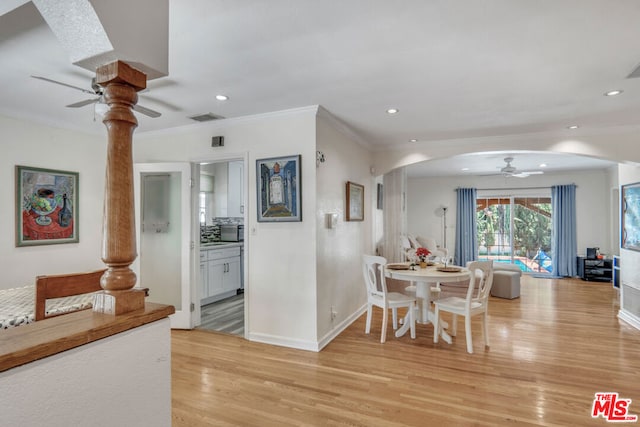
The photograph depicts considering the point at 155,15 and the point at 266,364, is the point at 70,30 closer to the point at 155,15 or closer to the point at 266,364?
the point at 155,15

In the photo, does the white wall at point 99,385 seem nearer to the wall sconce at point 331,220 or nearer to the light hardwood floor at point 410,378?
the light hardwood floor at point 410,378

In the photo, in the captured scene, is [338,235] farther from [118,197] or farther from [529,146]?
[118,197]

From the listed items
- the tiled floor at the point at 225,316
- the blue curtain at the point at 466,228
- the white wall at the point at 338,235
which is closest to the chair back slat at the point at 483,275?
the white wall at the point at 338,235

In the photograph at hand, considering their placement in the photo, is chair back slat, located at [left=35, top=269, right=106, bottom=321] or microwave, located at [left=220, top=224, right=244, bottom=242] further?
microwave, located at [left=220, top=224, right=244, bottom=242]

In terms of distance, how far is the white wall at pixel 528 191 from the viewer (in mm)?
7789

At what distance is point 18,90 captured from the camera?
2.91 m

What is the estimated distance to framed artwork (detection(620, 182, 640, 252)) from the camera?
4293 millimetres

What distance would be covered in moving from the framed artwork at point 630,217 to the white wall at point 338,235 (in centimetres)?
346

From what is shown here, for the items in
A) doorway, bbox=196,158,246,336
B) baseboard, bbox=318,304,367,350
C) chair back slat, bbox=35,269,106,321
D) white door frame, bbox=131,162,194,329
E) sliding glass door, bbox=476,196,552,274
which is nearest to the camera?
chair back slat, bbox=35,269,106,321

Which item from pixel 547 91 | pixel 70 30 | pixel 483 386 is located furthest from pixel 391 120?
pixel 70 30

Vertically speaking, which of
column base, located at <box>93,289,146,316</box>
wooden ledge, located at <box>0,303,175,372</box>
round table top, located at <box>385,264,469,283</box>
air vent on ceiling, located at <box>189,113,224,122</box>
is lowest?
round table top, located at <box>385,264,469,283</box>

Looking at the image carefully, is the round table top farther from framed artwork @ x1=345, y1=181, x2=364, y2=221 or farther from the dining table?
framed artwork @ x1=345, y1=181, x2=364, y2=221

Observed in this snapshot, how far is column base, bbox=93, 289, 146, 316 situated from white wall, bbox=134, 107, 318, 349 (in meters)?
2.32

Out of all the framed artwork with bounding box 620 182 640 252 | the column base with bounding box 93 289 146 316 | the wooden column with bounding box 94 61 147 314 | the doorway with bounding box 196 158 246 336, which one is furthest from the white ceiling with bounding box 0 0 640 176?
the doorway with bounding box 196 158 246 336
